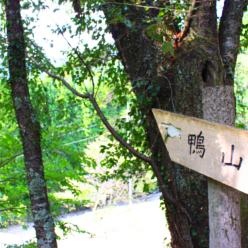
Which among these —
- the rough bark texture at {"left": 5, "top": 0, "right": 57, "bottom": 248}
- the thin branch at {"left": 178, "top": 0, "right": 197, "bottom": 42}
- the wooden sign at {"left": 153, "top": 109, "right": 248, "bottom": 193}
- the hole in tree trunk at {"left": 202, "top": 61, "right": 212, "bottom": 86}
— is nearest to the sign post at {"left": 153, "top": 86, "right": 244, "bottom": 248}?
the wooden sign at {"left": 153, "top": 109, "right": 248, "bottom": 193}

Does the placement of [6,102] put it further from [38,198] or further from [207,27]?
[207,27]

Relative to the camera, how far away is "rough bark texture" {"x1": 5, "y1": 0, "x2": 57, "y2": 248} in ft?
7.72

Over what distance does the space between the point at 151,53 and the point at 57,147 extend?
151cm

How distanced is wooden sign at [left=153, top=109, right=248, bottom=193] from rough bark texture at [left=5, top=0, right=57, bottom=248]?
53.7 inches

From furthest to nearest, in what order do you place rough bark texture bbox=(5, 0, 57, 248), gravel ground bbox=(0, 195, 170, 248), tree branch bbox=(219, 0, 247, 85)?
gravel ground bbox=(0, 195, 170, 248)
rough bark texture bbox=(5, 0, 57, 248)
tree branch bbox=(219, 0, 247, 85)

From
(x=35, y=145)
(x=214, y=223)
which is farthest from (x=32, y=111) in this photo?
(x=214, y=223)

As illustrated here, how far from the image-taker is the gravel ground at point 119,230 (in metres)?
8.91

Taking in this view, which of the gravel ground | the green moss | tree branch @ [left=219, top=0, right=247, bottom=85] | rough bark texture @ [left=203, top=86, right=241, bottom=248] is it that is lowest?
the gravel ground

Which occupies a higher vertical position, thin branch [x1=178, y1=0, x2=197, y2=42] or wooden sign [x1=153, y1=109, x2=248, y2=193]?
thin branch [x1=178, y1=0, x2=197, y2=42]

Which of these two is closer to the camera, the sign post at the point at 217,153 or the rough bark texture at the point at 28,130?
the sign post at the point at 217,153

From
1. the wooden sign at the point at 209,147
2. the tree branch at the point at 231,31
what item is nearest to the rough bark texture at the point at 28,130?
the wooden sign at the point at 209,147

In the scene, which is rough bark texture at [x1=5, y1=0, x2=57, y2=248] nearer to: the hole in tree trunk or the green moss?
the green moss

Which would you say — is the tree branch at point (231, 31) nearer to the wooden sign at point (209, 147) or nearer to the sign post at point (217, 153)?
the sign post at point (217, 153)

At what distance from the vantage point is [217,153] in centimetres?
134
